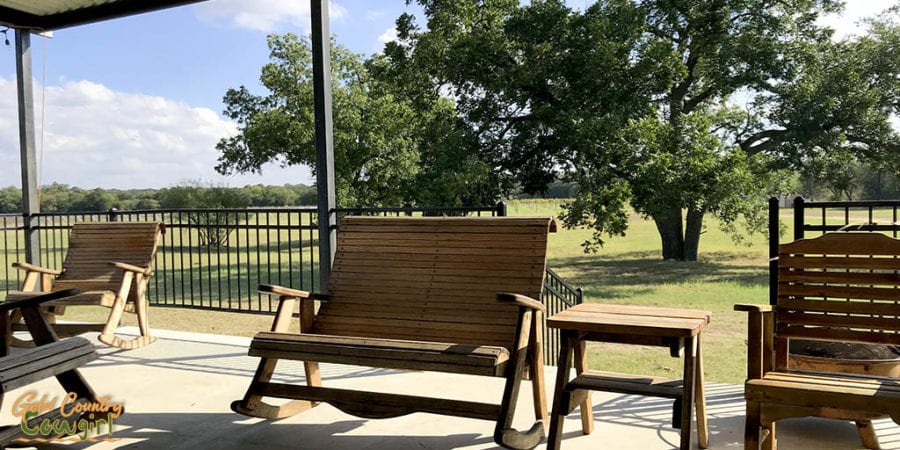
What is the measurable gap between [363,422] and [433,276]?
0.71 metres

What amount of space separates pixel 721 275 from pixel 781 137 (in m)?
3.65

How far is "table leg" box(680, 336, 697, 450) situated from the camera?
2.17 metres

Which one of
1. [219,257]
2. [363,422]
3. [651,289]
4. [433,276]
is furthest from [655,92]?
[363,422]

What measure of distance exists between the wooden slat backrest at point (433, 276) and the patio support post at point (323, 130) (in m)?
0.94

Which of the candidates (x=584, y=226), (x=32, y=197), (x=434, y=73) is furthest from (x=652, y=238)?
(x=32, y=197)

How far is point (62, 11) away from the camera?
5465 mm

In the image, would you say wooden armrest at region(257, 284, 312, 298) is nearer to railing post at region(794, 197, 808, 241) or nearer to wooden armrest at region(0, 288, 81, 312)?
wooden armrest at region(0, 288, 81, 312)

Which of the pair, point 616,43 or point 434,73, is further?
point 434,73

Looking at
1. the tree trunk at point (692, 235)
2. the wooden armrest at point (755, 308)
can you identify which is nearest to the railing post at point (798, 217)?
the wooden armrest at point (755, 308)

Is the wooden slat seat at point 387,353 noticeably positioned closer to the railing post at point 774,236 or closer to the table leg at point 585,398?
the table leg at point 585,398

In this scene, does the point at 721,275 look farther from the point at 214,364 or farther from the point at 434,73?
the point at 214,364

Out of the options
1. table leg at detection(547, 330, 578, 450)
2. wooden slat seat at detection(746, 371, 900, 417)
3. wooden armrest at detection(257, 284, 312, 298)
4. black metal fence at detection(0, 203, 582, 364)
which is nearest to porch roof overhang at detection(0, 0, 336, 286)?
black metal fence at detection(0, 203, 582, 364)

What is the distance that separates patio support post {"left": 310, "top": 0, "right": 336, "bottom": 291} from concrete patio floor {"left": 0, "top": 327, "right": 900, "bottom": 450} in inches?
33.7

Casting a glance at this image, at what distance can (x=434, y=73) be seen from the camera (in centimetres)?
1603
